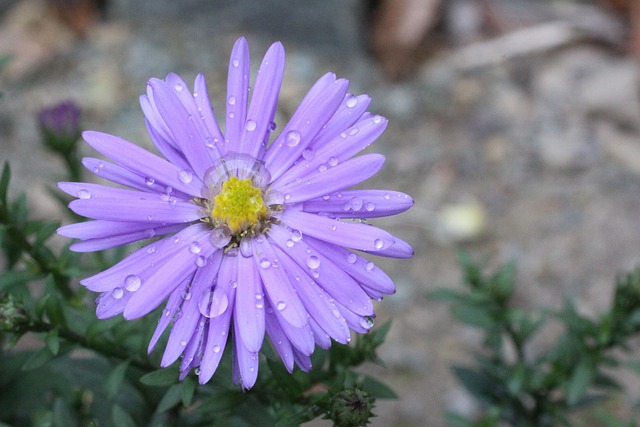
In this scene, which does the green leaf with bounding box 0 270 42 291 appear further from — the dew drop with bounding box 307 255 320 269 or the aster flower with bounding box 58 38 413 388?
the dew drop with bounding box 307 255 320 269

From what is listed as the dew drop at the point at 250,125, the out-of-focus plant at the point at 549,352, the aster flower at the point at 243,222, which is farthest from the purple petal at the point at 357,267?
the out-of-focus plant at the point at 549,352

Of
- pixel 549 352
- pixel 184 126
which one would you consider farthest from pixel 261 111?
pixel 549 352

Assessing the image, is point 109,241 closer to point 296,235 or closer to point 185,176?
point 185,176

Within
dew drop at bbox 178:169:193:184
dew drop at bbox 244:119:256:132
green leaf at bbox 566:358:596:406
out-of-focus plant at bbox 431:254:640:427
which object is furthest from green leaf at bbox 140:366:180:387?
green leaf at bbox 566:358:596:406

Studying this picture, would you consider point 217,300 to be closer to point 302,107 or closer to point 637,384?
point 302,107

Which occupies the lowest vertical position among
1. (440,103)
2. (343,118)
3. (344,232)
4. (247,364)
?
(247,364)

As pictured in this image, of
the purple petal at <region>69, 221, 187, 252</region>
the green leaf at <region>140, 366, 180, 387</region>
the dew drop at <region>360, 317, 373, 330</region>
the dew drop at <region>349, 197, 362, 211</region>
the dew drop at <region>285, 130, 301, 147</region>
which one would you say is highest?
the dew drop at <region>285, 130, 301, 147</region>

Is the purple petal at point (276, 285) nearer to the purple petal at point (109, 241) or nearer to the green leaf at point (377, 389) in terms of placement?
the purple petal at point (109, 241)
